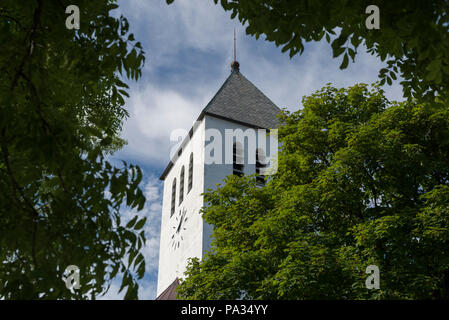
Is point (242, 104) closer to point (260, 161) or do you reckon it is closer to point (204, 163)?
point (260, 161)

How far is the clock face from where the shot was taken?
29594mm

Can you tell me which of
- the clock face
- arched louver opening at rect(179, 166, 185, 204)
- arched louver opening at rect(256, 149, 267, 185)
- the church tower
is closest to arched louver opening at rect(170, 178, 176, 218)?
the church tower

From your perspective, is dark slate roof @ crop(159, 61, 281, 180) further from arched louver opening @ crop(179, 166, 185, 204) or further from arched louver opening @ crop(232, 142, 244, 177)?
arched louver opening @ crop(179, 166, 185, 204)

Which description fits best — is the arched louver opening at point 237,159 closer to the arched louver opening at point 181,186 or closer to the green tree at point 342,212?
the arched louver opening at point 181,186

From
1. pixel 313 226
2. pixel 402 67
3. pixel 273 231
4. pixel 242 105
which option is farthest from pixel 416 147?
pixel 242 105

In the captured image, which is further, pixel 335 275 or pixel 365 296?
pixel 335 275

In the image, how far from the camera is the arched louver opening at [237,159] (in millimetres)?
29386

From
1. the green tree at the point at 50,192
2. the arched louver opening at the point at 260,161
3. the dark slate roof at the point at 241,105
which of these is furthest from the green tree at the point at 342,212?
the dark slate roof at the point at 241,105

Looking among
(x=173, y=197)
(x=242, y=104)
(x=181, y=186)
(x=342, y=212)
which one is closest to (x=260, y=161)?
(x=242, y=104)

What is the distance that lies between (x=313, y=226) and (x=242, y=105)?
2175cm

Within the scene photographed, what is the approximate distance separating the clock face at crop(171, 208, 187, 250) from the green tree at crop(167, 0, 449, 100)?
24.2 metres

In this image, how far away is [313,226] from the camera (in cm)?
1326
